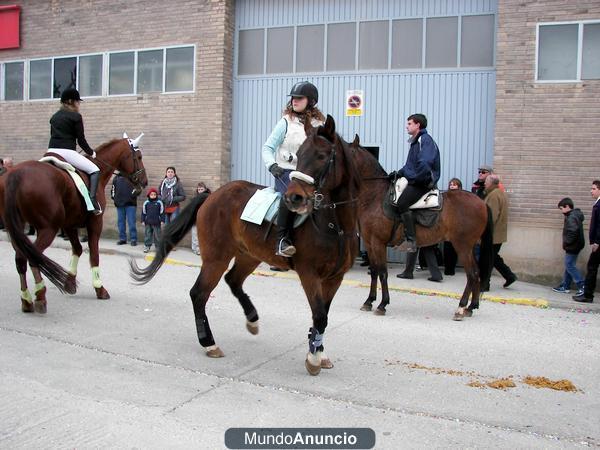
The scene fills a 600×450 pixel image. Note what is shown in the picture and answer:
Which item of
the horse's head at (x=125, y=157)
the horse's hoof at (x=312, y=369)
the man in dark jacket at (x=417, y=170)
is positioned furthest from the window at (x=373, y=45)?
the horse's hoof at (x=312, y=369)

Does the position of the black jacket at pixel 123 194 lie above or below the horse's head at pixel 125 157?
below

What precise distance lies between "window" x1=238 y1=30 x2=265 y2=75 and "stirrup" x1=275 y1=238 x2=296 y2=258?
10.3m

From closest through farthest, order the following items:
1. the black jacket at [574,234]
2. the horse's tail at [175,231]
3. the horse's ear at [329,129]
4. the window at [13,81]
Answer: the horse's ear at [329,129]
the horse's tail at [175,231]
the black jacket at [574,234]
the window at [13,81]

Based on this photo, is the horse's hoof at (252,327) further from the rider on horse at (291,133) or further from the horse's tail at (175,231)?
the rider on horse at (291,133)

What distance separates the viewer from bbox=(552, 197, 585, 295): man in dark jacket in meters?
11.1

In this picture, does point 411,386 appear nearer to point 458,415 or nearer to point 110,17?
point 458,415

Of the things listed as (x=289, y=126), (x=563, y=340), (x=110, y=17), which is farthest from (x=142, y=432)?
(x=110, y=17)

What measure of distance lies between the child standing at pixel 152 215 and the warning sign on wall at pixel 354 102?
503 centimetres

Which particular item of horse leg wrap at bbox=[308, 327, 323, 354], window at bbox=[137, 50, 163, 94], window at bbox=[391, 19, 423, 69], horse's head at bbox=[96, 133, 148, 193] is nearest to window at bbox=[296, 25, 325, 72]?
window at bbox=[391, 19, 423, 69]

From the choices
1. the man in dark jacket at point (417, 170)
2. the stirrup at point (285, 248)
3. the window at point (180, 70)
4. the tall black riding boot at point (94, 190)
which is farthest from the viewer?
the window at point (180, 70)

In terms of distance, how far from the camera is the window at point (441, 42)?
44.6 ft

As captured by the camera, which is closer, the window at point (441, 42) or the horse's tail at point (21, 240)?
the horse's tail at point (21, 240)

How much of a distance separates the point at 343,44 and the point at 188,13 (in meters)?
4.08

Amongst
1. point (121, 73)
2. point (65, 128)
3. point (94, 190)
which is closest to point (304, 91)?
point (94, 190)
